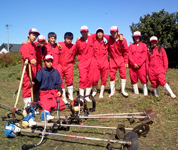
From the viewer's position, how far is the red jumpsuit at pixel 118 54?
6.49m

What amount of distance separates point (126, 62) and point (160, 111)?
2010 mm

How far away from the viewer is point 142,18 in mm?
15078

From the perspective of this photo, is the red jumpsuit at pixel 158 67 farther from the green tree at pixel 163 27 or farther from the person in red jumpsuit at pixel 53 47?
the green tree at pixel 163 27

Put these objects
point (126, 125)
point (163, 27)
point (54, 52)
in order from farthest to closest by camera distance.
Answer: point (163, 27) → point (54, 52) → point (126, 125)

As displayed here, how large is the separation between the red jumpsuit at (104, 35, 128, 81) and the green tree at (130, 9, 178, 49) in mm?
8504

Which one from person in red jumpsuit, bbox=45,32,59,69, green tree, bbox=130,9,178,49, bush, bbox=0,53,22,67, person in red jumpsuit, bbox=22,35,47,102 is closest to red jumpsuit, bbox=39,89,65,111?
person in red jumpsuit, bbox=22,35,47,102

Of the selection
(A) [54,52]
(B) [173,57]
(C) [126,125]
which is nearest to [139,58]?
(C) [126,125]

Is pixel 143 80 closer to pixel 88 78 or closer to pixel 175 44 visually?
pixel 88 78

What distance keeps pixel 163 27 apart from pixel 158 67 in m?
9.12

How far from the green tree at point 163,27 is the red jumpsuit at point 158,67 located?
8432 mm

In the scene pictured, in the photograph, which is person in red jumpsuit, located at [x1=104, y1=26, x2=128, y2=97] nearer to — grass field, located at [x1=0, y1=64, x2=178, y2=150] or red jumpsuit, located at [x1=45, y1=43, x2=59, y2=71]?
grass field, located at [x1=0, y1=64, x2=178, y2=150]

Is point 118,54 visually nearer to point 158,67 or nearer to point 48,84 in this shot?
point 158,67

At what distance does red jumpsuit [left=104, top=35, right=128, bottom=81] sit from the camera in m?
6.49

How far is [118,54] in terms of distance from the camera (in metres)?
6.61
